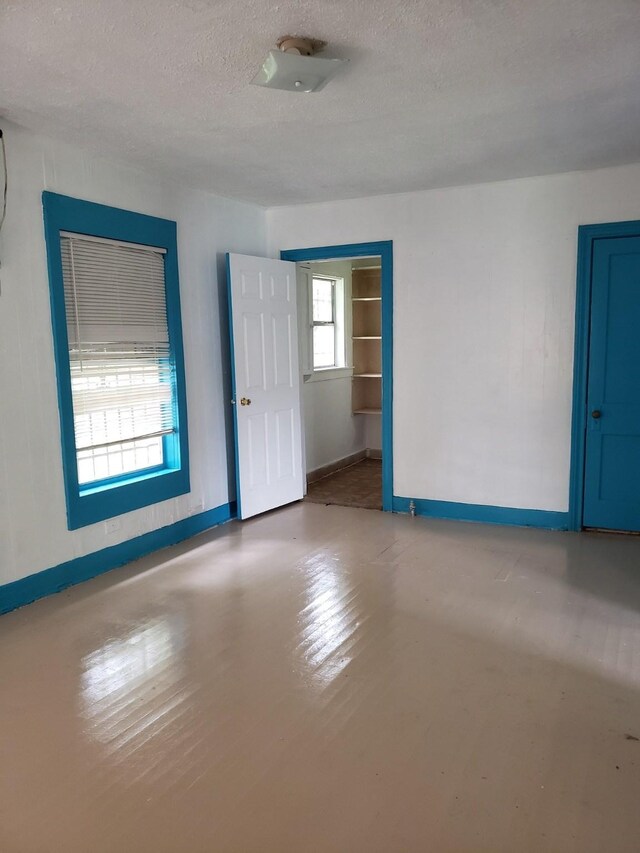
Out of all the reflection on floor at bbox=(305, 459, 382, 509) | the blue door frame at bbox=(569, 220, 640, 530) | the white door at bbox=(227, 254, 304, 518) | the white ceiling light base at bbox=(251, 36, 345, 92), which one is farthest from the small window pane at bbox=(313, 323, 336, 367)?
the white ceiling light base at bbox=(251, 36, 345, 92)

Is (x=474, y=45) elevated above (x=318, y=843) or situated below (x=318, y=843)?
above

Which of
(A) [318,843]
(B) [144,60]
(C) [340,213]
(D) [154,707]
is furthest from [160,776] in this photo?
(C) [340,213]

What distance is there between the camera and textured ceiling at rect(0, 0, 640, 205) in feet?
7.41

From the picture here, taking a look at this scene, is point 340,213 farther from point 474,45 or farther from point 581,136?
point 474,45

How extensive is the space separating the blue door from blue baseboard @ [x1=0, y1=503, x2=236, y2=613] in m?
2.96

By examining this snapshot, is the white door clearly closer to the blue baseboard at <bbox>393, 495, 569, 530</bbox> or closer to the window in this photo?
the blue baseboard at <bbox>393, 495, 569, 530</bbox>

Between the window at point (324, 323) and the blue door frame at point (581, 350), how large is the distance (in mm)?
2948

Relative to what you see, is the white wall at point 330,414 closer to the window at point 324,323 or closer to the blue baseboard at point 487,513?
the window at point 324,323

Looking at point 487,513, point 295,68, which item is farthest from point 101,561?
point 295,68

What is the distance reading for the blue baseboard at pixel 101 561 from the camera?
11.7ft

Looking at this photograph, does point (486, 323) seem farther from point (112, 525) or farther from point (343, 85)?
point (112, 525)

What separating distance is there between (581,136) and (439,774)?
3440 millimetres

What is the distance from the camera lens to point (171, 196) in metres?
4.54

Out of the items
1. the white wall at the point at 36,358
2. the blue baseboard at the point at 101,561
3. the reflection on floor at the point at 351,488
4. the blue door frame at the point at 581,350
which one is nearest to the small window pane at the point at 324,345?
the reflection on floor at the point at 351,488
